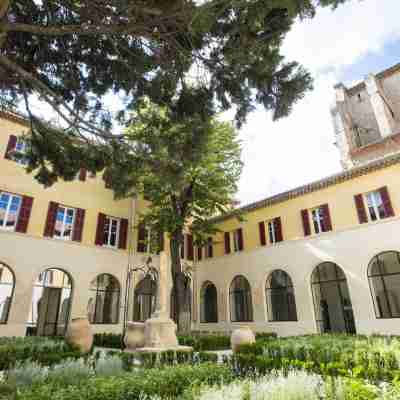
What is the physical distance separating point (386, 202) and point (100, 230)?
560 inches

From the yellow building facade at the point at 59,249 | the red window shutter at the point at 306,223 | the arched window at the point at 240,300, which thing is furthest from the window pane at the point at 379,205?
the yellow building facade at the point at 59,249

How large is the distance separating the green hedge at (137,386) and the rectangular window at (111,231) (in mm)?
12929

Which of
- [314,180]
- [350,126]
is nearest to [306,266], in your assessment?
[314,180]

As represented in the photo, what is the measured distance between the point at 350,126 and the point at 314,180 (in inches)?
525

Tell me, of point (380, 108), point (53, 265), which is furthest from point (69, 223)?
point (380, 108)

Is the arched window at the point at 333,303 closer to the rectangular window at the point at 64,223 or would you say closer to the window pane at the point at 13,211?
the rectangular window at the point at 64,223

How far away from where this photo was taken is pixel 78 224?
15.6 m

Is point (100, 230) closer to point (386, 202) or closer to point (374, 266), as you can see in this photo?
point (386, 202)

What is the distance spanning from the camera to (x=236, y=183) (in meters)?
16.2

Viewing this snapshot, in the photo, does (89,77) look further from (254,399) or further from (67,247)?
(67,247)

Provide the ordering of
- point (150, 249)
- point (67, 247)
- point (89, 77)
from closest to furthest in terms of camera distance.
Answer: point (89, 77)
point (67, 247)
point (150, 249)

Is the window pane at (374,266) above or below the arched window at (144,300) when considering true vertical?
above

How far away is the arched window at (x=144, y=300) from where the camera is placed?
16.9m

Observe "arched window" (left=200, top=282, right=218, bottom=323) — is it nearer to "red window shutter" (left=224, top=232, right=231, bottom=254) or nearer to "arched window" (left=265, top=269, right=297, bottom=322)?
"red window shutter" (left=224, top=232, right=231, bottom=254)
